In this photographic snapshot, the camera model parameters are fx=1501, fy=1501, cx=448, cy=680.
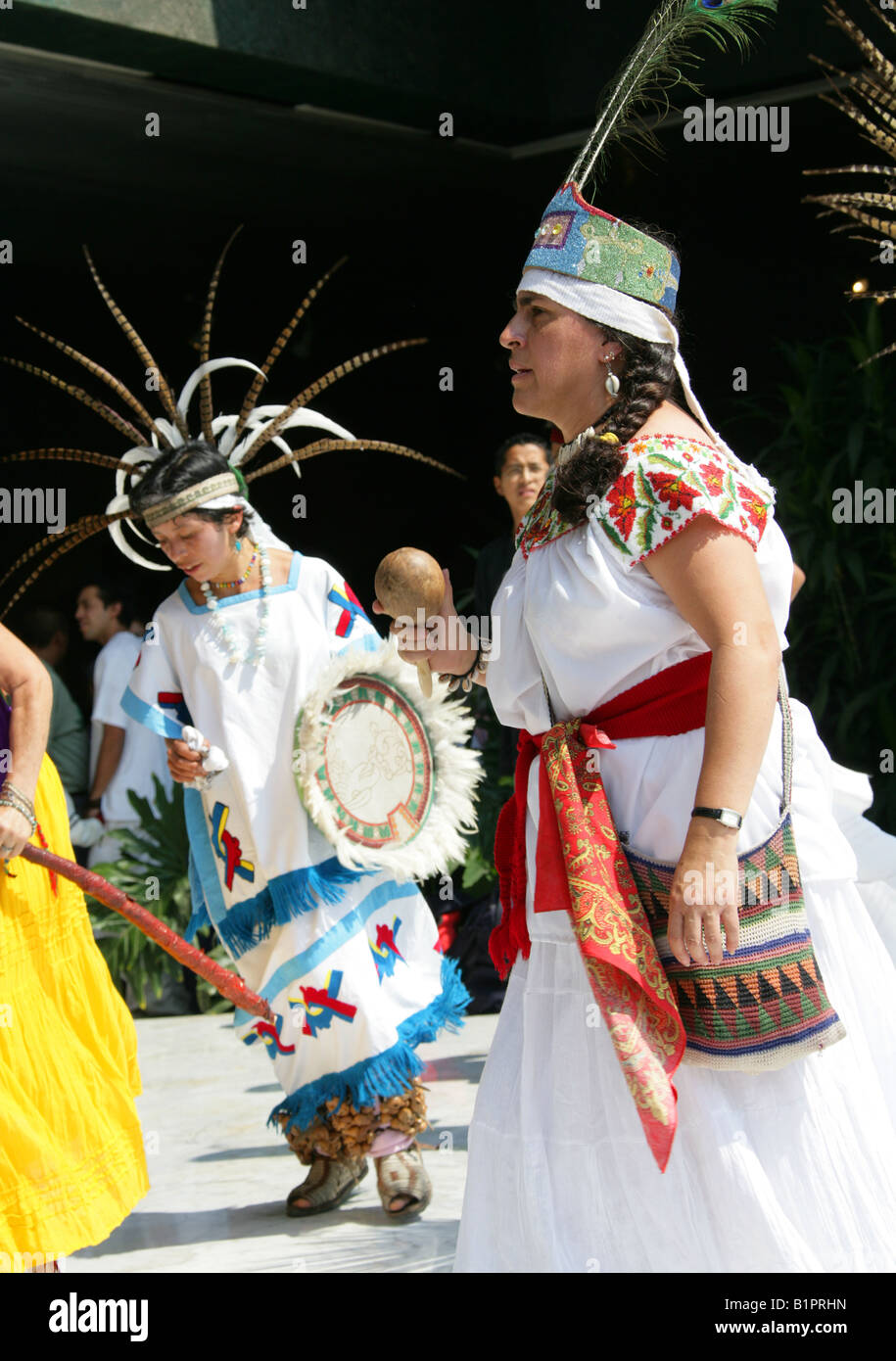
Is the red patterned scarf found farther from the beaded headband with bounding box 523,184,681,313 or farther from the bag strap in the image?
the beaded headband with bounding box 523,184,681,313

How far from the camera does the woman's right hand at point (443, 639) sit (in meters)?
2.43

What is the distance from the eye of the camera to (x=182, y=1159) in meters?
4.30

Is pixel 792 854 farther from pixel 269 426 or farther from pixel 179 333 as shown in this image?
pixel 179 333

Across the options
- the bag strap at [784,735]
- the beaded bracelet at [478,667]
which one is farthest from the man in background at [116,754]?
the bag strap at [784,735]

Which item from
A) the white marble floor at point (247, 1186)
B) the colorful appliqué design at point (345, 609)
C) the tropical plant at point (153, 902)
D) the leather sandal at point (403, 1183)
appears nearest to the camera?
the white marble floor at point (247, 1186)

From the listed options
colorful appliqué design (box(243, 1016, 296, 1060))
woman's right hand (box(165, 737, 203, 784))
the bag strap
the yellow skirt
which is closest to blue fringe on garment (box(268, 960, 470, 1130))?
colorful appliqué design (box(243, 1016, 296, 1060))

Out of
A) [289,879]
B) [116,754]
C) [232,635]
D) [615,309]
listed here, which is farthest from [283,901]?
[116,754]

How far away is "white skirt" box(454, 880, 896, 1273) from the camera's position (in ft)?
6.37

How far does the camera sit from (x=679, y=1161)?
6.48ft

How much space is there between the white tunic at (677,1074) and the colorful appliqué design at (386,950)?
166cm

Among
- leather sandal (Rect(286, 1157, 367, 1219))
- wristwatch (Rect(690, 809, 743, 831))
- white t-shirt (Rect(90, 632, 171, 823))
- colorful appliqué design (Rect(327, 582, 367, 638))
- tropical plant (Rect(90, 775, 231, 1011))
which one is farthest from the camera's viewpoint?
white t-shirt (Rect(90, 632, 171, 823))

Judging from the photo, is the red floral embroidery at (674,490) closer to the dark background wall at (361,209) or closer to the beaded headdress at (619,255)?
the beaded headdress at (619,255)

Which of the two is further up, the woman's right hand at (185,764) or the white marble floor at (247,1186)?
the woman's right hand at (185,764)

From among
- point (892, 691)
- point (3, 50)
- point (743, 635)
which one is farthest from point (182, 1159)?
point (3, 50)
